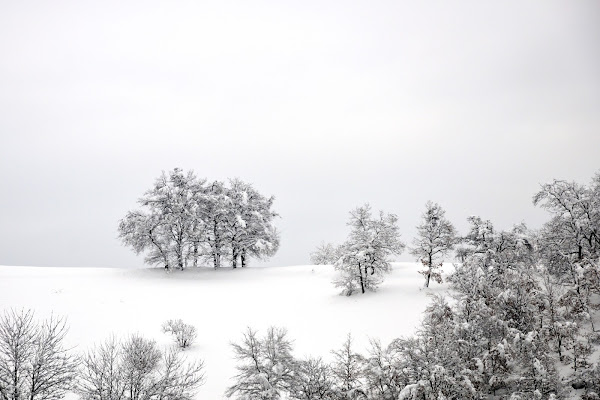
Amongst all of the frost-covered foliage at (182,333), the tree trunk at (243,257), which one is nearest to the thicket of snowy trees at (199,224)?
the tree trunk at (243,257)

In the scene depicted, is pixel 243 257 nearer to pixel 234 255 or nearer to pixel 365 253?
pixel 234 255

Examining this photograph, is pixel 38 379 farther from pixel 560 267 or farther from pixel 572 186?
pixel 572 186

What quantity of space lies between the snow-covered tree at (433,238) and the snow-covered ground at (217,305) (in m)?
2.78

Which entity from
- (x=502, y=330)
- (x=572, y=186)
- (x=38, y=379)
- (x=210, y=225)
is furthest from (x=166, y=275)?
(x=572, y=186)

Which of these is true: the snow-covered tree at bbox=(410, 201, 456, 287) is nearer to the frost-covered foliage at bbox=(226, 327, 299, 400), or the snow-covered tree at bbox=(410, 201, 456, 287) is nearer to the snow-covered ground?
the snow-covered ground

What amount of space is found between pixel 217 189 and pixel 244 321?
25.4 m

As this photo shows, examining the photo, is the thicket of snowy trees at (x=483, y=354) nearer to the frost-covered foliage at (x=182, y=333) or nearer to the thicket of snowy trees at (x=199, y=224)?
the frost-covered foliage at (x=182, y=333)

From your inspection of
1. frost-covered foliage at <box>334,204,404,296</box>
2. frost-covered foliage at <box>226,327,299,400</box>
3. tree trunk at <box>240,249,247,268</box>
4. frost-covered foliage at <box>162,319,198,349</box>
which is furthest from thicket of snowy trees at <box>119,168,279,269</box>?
frost-covered foliage at <box>226,327,299,400</box>

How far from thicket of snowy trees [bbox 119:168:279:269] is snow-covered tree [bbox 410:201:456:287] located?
66.6ft

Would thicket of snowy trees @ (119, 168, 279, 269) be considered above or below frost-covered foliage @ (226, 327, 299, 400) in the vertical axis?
above

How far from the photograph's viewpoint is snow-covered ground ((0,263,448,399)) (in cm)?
2878

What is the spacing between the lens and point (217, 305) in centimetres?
3716

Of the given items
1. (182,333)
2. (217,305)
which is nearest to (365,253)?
(217,305)

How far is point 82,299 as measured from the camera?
35438 mm
